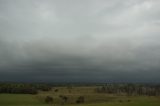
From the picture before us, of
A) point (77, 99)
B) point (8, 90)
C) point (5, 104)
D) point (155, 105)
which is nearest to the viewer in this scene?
point (155, 105)

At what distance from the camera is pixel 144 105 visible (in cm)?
10631

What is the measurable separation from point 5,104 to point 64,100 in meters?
44.4

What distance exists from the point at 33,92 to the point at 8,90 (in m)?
15.0

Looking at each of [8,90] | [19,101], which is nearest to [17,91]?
[8,90]

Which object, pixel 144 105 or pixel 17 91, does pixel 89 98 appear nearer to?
pixel 17 91

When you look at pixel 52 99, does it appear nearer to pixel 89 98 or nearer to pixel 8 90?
pixel 89 98

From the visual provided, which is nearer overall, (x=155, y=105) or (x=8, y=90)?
(x=155, y=105)

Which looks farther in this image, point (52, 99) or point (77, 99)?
point (77, 99)

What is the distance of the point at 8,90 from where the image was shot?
196750mm

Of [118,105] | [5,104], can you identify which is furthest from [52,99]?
[118,105]

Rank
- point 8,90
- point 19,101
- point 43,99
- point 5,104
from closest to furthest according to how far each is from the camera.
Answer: point 5,104 < point 19,101 < point 43,99 < point 8,90

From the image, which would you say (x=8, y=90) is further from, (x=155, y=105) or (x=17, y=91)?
(x=155, y=105)

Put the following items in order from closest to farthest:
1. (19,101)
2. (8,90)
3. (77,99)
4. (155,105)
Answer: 1. (155,105)
2. (19,101)
3. (77,99)
4. (8,90)

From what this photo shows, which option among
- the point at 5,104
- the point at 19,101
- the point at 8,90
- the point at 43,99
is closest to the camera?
the point at 5,104
